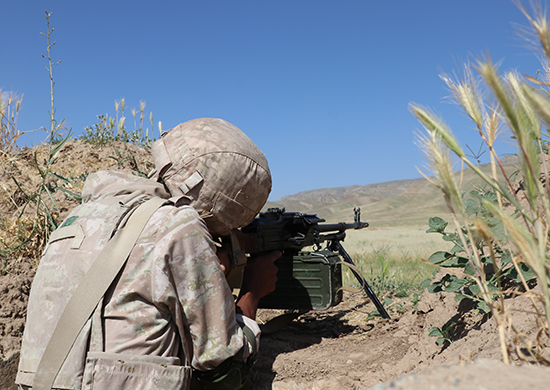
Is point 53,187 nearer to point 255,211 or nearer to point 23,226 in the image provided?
point 23,226

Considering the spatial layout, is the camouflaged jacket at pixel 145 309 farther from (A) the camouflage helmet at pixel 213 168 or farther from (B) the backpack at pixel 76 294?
(A) the camouflage helmet at pixel 213 168

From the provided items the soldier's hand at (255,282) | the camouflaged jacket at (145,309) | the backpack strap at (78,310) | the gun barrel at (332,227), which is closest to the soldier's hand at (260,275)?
the soldier's hand at (255,282)

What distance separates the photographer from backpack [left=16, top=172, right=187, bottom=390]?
1727 millimetres

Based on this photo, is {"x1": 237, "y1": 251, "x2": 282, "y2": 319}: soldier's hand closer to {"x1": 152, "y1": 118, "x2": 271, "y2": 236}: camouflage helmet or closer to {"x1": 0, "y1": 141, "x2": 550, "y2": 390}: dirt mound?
{"x1": 0, "y1": 141, "x2": 550, "y2": 390}: dirt mound

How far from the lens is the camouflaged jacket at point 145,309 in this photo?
174 centimetres

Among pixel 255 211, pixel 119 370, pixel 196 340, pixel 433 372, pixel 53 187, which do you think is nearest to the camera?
pixel 433 372

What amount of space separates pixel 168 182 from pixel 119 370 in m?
1.02

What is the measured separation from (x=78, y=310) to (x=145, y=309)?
26 cm

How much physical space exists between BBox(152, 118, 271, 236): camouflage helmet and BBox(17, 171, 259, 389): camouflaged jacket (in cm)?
44

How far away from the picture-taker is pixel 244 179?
2412 mm

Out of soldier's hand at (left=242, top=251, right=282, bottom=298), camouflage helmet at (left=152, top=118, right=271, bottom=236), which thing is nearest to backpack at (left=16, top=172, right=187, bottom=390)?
camouflage helmet at (left=152, top=118, right=271, bottom=236)

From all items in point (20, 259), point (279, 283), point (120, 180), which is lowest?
point (279, 283)

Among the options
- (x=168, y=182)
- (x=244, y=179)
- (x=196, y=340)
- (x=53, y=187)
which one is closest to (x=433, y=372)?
(x=196, y=340)

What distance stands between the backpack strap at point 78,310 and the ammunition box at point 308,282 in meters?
2.44
